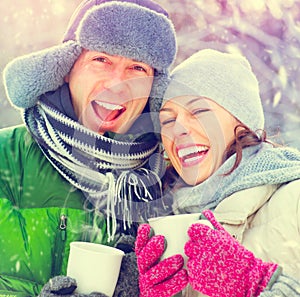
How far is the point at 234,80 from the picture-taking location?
1231mm

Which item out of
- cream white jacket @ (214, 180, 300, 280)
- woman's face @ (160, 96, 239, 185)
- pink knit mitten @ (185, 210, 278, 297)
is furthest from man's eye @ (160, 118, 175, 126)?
pink knit mitten @ (185, 210, 278, 297)

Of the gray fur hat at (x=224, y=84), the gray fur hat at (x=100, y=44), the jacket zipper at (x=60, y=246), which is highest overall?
the gray fur hat at (x=100, y=44)

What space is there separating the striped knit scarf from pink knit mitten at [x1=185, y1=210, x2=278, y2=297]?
270 mm

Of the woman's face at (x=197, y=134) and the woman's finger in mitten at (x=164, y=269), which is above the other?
the woman's face at (x=197, y=134)

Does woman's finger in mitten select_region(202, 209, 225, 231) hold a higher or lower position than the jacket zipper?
higher

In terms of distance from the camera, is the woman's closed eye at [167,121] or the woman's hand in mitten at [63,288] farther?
the woman's closed eye at [167,121]

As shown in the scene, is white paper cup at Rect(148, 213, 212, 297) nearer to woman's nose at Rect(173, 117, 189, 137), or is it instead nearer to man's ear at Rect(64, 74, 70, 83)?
woman's nose at Rect(173, 117, 189, 137)

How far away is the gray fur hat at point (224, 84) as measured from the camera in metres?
1.22

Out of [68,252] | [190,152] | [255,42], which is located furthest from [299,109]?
[68,252]

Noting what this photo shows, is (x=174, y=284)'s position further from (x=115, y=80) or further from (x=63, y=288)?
(x=115, y=80)

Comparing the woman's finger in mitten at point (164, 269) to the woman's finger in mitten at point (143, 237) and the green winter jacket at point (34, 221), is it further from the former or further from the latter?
the green winter jacket at point (34, 221)

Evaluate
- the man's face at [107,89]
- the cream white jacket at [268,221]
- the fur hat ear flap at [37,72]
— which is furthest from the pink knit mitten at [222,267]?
the fur hat ear flap at [37,72]

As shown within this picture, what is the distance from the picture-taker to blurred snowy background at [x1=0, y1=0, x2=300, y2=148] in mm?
1331

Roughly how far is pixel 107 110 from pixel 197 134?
8.3 inches
